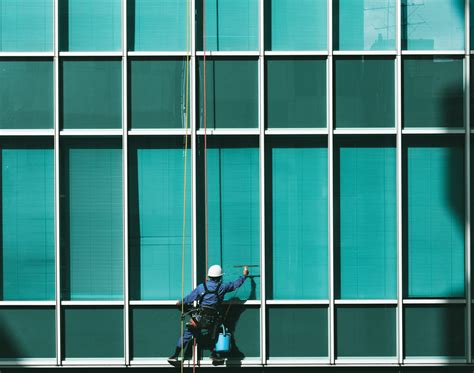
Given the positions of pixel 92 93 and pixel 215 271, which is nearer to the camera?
pixel 215 271

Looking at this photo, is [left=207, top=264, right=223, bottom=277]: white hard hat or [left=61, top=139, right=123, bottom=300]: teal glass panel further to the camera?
[left=61, top=139, right=123, bottom=300]: teal glass panel

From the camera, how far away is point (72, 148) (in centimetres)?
1348

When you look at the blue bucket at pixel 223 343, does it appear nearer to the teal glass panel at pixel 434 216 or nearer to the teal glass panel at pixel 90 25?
the teal glass panel at pixel 434 216

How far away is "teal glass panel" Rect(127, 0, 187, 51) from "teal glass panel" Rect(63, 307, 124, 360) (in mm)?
4269

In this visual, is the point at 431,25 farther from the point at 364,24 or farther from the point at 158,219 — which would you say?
the point at 158,219

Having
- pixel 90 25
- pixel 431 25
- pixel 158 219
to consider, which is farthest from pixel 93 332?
pixel 431 25

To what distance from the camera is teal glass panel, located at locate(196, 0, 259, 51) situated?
13508mm

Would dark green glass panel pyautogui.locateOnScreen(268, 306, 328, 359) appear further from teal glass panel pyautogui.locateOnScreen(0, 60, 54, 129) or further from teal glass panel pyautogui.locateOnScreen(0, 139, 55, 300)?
teal glass panel pyautogui.locateOnScreen(0, 60, 54, 129)

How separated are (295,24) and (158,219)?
381 centimetres

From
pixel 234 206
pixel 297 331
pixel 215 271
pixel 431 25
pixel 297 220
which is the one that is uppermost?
pixel 431 25

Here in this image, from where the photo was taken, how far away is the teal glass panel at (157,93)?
13469mm

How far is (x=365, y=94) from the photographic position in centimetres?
1344

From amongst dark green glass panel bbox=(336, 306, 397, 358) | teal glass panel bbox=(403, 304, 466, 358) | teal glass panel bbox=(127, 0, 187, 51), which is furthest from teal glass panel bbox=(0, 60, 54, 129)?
teal glass panel bbox=(403, 304, 466, 358)

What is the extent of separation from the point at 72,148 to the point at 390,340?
592 cm
